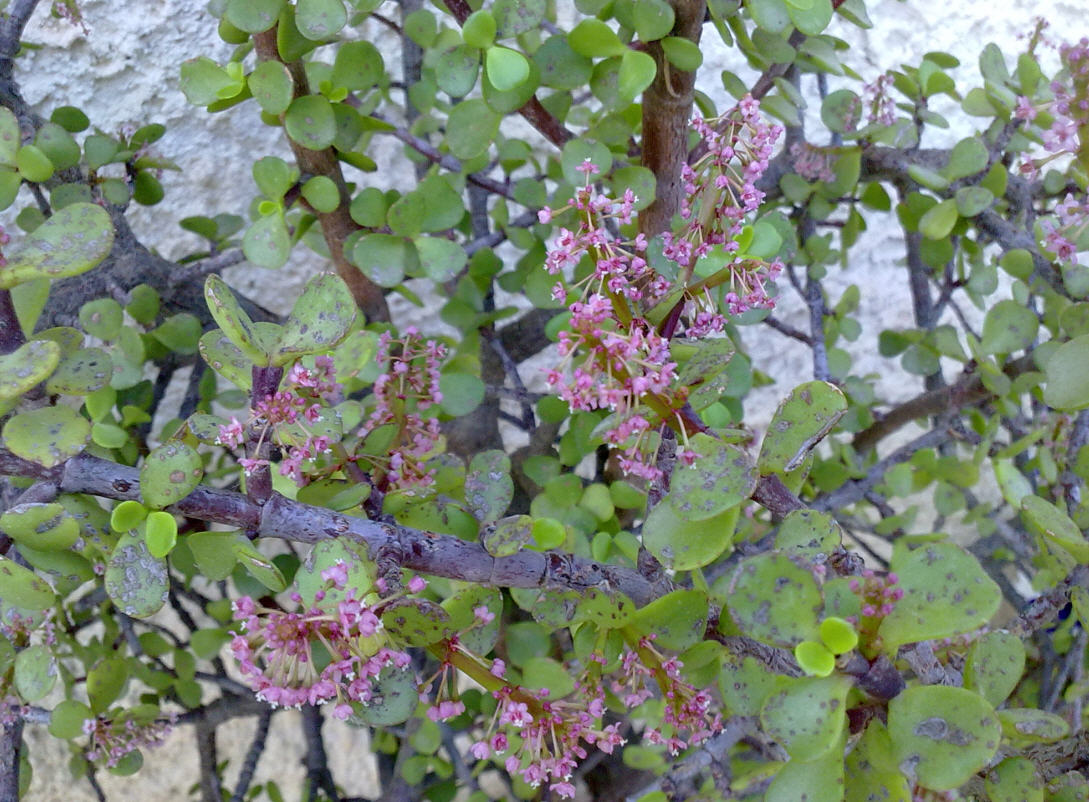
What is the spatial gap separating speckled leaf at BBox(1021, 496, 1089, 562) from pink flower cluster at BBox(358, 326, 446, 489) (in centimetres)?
27

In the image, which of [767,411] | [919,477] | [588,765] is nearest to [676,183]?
[919,477]

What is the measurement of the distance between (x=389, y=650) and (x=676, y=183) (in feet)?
1.03

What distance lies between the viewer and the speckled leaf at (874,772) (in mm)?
317

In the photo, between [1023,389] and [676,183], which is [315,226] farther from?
[1023,389]

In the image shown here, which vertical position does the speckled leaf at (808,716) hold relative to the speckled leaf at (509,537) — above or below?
above

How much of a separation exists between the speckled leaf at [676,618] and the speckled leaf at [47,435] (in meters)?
0.23

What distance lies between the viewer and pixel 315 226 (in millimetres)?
671

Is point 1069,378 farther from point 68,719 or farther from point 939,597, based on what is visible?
point 68,719

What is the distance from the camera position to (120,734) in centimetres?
59

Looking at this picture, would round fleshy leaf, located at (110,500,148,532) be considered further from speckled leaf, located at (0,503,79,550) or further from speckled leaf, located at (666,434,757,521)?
speckled leaf, located at (666,434,757,521)

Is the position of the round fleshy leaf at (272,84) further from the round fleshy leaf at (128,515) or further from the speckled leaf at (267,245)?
the round fleshy leaf at (128,515)

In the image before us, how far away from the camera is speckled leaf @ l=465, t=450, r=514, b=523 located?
0.43 meters

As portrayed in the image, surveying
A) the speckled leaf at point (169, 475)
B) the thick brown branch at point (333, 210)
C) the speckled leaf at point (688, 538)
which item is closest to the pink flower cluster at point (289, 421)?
the speckled leaf at point (169, 475)

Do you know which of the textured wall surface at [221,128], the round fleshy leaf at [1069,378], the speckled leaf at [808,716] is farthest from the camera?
the textured wall surface at [221,128]
